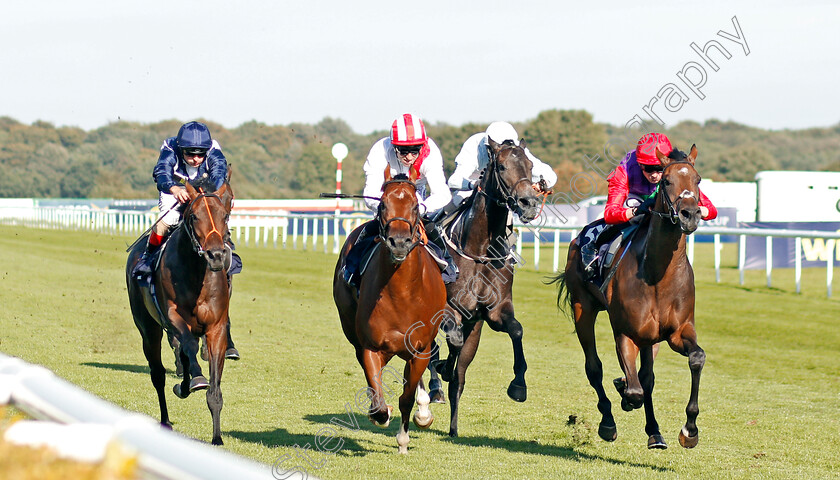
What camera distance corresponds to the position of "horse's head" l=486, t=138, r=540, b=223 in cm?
648

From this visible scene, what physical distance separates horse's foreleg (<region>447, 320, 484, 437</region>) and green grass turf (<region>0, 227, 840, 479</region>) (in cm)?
14

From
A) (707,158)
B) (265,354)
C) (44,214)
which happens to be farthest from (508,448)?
(707,158)

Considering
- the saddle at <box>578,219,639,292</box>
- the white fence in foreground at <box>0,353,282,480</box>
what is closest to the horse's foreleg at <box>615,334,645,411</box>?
the saddle at <box>578,219,639,292</box>

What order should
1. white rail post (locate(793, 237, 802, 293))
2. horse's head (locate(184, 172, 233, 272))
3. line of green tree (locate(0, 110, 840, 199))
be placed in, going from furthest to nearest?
line of green tree (locate(0, 110, 840, 199)) → white rail post (locate(793, 237, 802, 293)) → horse's head (locate(184, 172, 233, 272))

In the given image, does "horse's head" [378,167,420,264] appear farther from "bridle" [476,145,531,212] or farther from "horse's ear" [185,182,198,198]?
"horse's ear" [185,182,198,198]

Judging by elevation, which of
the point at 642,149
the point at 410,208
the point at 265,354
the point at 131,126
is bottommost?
the point at 265,354

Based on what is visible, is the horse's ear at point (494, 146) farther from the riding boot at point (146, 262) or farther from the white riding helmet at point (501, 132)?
the riding boot at point (146, 262)

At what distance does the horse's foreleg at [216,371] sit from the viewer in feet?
19.2

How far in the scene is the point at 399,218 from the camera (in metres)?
5.24

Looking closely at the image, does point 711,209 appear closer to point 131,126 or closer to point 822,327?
point 822,327

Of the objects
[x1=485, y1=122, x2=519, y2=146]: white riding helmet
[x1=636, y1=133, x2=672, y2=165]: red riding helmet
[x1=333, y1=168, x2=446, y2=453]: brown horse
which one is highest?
[x1=485, y1=122, x2=519, y2=146]: white riding helmet

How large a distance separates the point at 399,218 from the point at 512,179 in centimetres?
157

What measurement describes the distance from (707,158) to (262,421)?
89.8m

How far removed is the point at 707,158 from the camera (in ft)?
301
